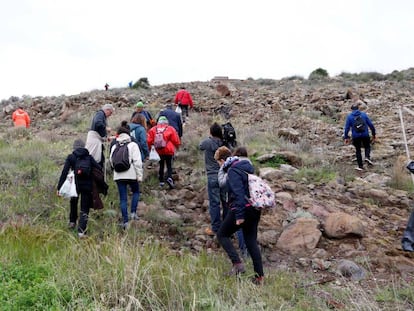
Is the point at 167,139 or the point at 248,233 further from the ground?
the point at 167,139

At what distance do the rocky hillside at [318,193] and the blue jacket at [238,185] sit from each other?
1379mm

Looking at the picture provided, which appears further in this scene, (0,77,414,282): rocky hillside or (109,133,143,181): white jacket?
(109,133,143,181): white jacket

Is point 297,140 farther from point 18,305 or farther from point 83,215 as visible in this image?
point 18,305

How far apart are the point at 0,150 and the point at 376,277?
31.0 ft

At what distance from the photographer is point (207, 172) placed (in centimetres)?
721

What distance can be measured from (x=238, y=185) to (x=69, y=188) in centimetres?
290

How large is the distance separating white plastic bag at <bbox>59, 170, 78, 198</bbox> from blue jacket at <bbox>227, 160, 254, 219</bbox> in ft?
8.58

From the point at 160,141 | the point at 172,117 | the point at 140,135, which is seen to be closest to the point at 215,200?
the point at 160,141

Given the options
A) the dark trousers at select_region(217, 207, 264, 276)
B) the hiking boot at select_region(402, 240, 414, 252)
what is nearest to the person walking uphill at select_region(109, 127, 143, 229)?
the dark trousers at select_region(217, 207, 264, 276)

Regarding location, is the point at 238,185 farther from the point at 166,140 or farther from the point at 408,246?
the point at 166,140

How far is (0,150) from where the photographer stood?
1145 centimetres

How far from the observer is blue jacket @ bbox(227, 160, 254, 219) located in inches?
212

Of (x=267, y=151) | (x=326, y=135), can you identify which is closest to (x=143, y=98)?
(x=326, y=135)

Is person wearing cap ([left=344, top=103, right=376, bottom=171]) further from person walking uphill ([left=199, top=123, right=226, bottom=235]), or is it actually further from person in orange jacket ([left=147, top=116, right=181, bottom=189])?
person walking uphill ([left=199, top=123, right=226, bottom=235])
